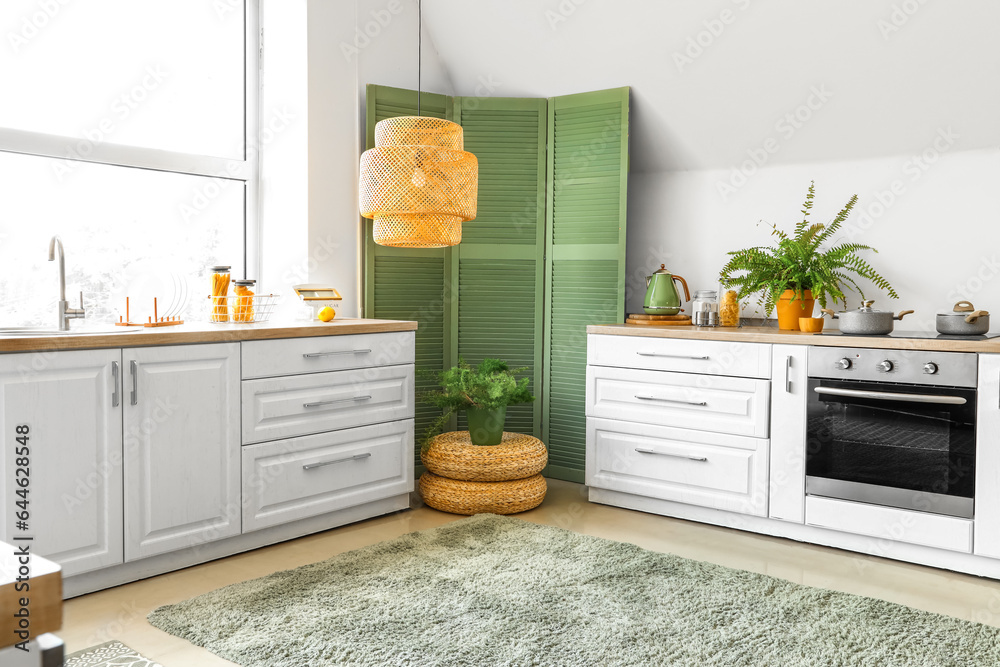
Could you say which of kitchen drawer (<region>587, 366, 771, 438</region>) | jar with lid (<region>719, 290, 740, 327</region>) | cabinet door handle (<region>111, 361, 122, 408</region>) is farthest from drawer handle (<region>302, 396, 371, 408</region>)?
jar with lid (<region>719, 290, 740, 327</region>)

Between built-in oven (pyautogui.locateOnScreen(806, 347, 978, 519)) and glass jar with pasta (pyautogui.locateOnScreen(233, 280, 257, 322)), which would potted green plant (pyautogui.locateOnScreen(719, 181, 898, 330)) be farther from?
glass jar with pasta (pyautogui.locateOnScreen(233, 280, 257, 322))

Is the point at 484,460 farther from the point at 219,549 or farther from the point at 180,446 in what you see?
the point at 180,446

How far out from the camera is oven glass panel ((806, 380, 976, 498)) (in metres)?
2.69

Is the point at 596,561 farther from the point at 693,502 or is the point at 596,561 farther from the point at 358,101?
the point at 358,101

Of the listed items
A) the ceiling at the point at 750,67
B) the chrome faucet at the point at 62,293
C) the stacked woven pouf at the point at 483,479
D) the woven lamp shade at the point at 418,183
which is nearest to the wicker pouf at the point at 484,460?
the stacked woven pouf at the point at 483,479

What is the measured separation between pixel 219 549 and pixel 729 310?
2.43m

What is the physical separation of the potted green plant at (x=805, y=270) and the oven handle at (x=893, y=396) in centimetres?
51

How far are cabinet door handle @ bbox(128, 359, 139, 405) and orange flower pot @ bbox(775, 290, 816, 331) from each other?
256 centimetres

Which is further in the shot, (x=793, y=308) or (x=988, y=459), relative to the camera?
(x=793, y=308)

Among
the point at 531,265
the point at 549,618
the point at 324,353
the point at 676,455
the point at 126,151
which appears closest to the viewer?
the point at 549,618

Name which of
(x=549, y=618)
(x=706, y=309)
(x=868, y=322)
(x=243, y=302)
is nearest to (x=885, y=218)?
(x=868, y=322)

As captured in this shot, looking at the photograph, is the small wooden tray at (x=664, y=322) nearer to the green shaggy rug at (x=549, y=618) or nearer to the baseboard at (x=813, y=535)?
the baseboard at (x=813, y=535)

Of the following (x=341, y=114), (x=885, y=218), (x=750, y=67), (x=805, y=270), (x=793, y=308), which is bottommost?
(x=793, y=308)

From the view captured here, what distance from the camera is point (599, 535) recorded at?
10.2ft
